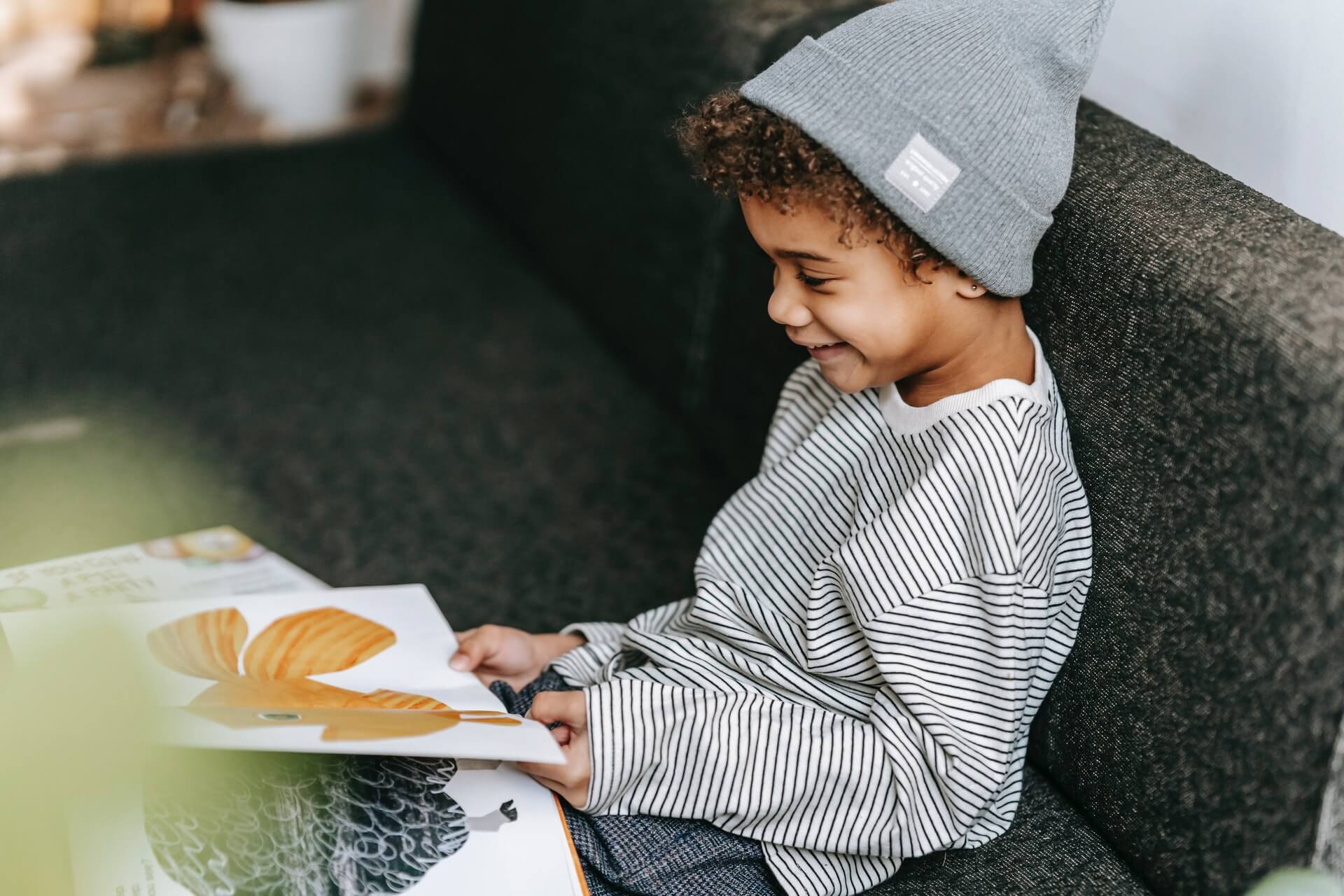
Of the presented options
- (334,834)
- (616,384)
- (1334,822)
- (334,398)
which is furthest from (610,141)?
(1334,822)

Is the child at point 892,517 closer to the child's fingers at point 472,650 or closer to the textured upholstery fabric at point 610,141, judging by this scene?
the child's fingers at point 472,650

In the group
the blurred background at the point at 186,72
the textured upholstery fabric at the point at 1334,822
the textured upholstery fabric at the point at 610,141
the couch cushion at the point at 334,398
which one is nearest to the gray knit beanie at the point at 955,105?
the textured upholstery fabric at the point at 1334,822

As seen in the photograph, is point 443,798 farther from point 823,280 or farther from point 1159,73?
point 1159,73

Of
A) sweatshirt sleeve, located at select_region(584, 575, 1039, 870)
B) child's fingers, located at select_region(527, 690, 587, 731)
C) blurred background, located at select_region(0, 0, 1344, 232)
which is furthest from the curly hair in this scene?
blurred background, located at select_region(0, 0, 1344, 232)

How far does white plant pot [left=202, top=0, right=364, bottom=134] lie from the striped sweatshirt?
6.95ft

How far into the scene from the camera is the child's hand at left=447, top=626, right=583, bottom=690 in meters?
1.00

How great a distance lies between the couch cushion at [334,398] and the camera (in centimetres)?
131

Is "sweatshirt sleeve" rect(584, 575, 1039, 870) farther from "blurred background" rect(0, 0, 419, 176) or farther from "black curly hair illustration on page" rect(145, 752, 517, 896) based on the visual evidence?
"blurred background" rect(0, 0, 419, 176)

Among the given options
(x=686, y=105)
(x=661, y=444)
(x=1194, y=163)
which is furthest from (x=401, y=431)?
(x=1194, y=163)

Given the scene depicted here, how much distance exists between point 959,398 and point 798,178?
7.8 inches

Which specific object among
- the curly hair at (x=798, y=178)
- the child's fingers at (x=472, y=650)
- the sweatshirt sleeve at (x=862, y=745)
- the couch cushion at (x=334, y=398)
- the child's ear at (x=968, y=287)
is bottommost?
the couch cushion at (x=334, y=398)

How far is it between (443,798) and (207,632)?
0.79 ft

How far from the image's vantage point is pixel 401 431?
59.4 inches

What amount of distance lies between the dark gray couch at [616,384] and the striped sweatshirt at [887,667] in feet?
0.15
